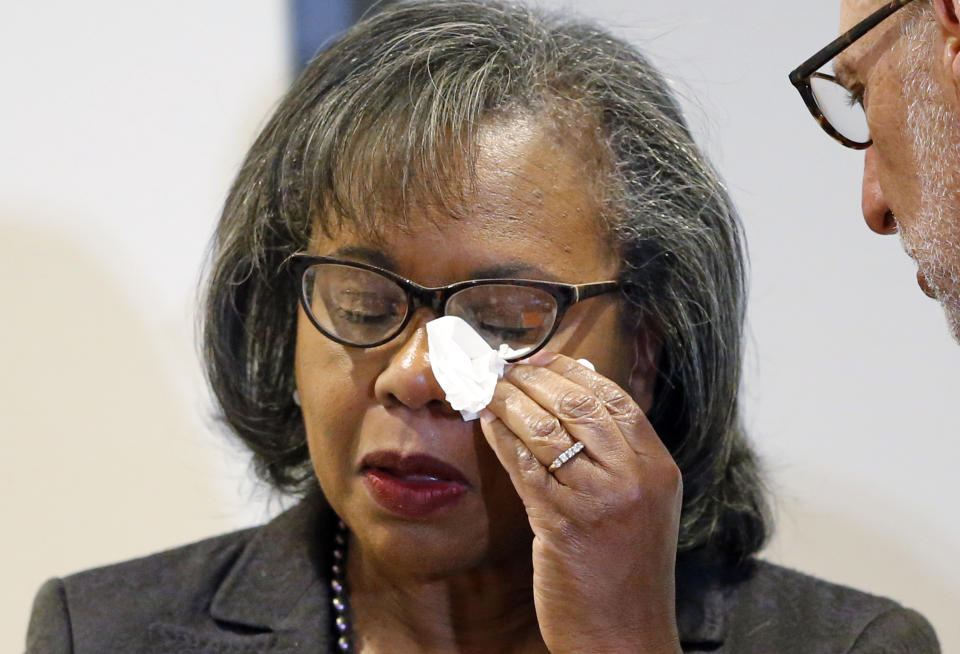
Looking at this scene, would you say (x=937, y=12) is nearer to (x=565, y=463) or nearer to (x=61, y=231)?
(x=565, y=463)

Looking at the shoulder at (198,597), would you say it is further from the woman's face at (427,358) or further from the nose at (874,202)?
the nose at (874,202)

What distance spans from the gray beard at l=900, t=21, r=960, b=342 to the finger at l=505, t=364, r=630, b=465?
14.9 inches

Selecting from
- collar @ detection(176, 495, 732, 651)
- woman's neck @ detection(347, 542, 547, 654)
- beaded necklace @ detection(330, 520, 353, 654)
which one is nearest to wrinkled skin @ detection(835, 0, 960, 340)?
collar @ detection(176, 495, 732, 651)

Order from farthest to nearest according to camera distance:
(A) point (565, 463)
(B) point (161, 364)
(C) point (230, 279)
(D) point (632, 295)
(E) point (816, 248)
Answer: (B) point (161, 364)
(E) point (816, 248)
(C) point (230, 279)
(D) point (632, 295)
(A) point (565, 463)

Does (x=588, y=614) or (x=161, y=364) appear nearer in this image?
(x=588, y=614)

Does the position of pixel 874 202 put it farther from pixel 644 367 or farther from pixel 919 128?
pixel 644 367

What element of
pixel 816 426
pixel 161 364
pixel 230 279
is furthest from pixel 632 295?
pixel 161 364

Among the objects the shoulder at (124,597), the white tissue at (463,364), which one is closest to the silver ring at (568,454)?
the white tissue at (463,364)

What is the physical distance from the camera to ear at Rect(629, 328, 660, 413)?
5.13 ft

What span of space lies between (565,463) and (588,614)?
0.17 metres

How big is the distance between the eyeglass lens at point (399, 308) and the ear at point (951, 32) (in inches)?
19.4

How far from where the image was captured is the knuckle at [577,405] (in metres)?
1.29

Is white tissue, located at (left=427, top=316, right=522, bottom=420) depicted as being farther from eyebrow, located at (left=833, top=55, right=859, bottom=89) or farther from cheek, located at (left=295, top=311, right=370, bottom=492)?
eyebrow, located at (left=833, top=55, right=859, bottom=89)

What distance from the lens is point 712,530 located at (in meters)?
1.71
